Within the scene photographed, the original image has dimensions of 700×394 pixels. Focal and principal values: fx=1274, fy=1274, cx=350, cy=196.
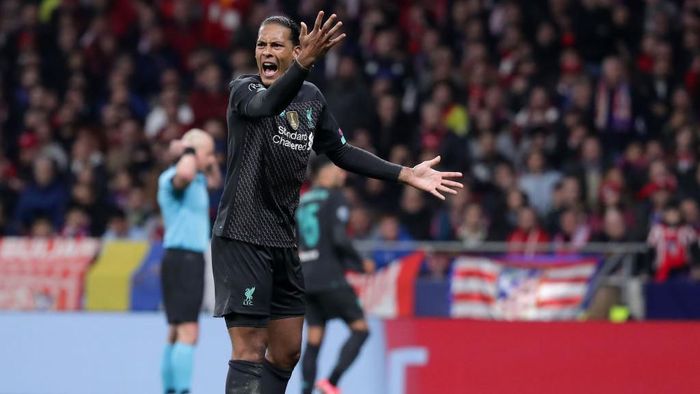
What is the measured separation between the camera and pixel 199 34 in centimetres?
1642

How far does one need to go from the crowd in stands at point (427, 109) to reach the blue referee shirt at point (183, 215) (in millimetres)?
4957

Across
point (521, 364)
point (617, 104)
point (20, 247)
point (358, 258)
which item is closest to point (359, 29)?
point (617, 104)

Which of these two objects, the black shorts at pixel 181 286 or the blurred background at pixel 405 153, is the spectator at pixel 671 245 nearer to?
the blurred background at pixel 405 153

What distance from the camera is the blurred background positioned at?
1201 centimetres

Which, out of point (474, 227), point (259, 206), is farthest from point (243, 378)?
point (474, 227)

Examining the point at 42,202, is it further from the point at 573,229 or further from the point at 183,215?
the point at 183,215

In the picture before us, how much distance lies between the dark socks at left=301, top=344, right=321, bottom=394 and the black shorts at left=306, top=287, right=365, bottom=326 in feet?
0.94

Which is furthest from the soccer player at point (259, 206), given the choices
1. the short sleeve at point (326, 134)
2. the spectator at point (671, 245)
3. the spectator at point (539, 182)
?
the spectator at point (539, 182)

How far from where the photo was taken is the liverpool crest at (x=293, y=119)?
5434 millimetres

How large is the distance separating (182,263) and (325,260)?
4.65 feet

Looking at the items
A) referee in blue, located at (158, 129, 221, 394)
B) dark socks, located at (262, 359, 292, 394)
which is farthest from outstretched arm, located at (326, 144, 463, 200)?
referee in blue, located at (158, 129, 221, 394)

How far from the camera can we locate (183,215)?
828 centimetres

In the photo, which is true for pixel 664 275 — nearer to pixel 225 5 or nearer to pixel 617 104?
pixel 617 104

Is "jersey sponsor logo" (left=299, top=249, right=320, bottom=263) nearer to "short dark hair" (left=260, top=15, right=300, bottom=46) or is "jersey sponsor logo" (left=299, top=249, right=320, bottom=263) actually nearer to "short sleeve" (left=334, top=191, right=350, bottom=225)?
"short sleeve" (left=334, top=191, right=350, bottom=225)
